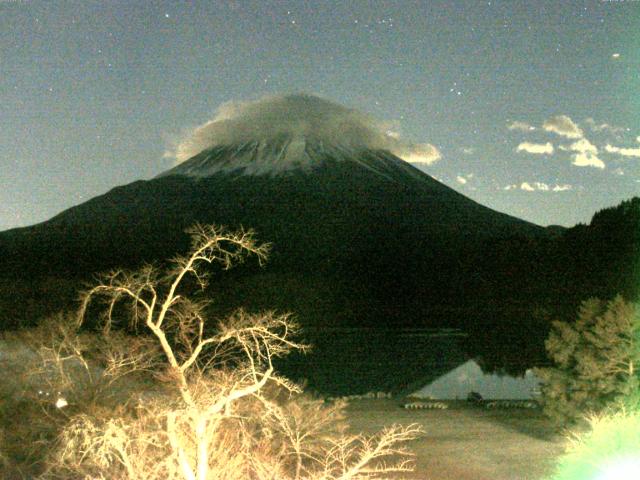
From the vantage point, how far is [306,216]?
10250cm

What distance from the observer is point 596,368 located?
44.4 ft

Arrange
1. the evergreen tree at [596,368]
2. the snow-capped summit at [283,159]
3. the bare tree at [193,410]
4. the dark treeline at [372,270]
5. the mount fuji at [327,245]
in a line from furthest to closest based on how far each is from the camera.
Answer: the snow-capped summit at [283,159]
the mount fuji at [327,245]
the dark treeline at [372,270]
the evergreen tree at [596,368]
the bare tree at [193,410]

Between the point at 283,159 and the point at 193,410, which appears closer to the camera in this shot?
the point at 193,410

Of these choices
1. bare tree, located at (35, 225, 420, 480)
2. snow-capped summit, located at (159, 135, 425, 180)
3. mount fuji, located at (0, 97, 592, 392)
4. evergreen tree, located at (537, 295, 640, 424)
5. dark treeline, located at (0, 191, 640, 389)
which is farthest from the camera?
snow-capped summit, located at (159, 135, 425, 180)

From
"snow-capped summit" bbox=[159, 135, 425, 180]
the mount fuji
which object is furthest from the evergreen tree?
"snow-capped summit" bbox=[159, 135, 425, 180]

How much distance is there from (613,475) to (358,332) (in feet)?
125

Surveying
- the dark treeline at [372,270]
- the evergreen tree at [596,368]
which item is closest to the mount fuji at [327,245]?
the dark treeline at [372,270]

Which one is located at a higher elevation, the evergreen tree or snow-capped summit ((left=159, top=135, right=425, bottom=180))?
snow-capped summit ((left=159, top=135, right=425, bottom=180))

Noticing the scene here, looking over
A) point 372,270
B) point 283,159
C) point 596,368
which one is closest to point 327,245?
point 372,270

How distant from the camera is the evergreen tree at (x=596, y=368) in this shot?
43.7 ft

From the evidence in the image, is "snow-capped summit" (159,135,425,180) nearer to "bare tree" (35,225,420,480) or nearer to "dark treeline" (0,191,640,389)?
"dark treeline" (0,191,640,389)

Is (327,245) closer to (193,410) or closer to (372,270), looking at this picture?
(372,270)

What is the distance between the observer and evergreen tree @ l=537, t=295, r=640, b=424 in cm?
1331

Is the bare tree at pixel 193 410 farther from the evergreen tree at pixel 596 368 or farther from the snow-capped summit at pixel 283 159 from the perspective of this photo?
the snow-capped summit at pixel 283 159
